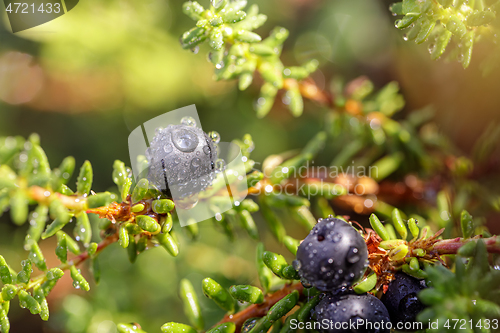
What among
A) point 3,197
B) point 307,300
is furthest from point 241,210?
point 3,197

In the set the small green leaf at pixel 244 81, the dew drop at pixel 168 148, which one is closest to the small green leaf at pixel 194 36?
the small green leaf at pixel 244 81

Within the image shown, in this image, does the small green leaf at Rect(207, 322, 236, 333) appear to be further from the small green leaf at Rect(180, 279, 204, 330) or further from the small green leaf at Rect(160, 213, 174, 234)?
the small green leaf at Rect(160, 213, 174, 234)

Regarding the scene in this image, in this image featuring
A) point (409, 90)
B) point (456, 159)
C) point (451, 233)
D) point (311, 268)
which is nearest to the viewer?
point (311, 268)

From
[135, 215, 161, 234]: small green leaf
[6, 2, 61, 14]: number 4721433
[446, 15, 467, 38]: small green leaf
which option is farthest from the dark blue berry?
[6, 2, 61, 14]: number 4721433

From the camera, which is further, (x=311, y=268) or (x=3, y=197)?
(x=3, y=197)

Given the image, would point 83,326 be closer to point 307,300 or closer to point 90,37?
point 307,300

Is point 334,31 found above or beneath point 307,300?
above

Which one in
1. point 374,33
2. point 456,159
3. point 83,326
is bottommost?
point 83,326
